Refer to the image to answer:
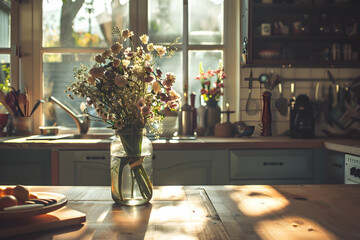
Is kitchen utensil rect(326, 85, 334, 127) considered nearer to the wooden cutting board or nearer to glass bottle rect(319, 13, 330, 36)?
glass bottle rect(319, 13, 330, 36)

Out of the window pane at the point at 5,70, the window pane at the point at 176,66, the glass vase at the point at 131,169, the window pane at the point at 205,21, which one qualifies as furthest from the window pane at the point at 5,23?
the glass vase at the point at 131,169

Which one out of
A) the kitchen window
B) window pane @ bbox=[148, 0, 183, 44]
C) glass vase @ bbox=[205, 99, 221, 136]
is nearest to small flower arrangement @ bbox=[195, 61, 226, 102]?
glass vase @ bbox=[205, 99, 221, 136]

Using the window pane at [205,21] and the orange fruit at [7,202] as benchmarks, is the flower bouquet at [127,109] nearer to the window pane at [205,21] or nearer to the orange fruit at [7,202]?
the orange fruit at [7,202]

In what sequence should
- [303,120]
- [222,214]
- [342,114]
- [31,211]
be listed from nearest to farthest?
[31,211]
[222,214]
[303,120]
[342,114]

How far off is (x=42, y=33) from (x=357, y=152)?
2.63 metres

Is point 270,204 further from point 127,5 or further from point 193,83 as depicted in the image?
point 127,5

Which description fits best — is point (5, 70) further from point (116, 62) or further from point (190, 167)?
point (116, 62)

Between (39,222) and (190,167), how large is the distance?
1.63 m

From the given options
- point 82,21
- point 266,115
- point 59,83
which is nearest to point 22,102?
point 59,83

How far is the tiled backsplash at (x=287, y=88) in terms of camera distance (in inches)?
119

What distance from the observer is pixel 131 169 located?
1018 millimetres

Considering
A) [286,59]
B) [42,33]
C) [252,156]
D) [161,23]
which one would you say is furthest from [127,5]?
[252,156]

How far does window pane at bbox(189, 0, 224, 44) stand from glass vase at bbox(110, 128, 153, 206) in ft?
7.54

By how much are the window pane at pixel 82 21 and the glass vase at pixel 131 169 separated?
2.30 metres
